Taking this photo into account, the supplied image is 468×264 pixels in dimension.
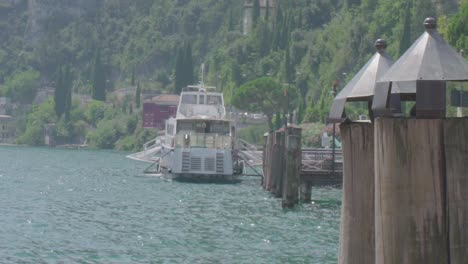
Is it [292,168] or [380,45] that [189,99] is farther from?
[380,45]

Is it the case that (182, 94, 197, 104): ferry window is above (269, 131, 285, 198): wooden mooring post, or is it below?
above

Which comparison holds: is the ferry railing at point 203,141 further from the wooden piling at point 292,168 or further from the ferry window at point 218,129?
the wooden piling at point 292,168

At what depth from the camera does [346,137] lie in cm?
1856

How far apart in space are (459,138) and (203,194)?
57180 mm

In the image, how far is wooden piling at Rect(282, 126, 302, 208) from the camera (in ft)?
184

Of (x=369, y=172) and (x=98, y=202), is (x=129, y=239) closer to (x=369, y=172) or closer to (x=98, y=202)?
(x=98, y=202)

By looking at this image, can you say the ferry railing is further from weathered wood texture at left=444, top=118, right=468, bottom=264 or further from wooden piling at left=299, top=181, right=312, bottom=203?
weathered wood texture at left=444, top=118, right=468, bottom=264

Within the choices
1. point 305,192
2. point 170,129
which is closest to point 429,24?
point 305,192

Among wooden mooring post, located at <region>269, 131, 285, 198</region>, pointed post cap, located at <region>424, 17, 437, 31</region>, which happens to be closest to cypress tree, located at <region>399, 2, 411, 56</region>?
wooden mooring post, located at <region>269, 131, 285, 198</region>

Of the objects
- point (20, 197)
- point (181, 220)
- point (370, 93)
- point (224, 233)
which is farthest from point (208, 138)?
point (370, 93)

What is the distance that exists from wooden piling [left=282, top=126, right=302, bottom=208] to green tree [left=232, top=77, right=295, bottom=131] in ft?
400

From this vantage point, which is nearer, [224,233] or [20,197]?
[224,233]

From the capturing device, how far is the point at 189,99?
98.3 metres

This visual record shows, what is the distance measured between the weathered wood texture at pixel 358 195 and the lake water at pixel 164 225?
18050 millimetres
